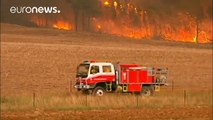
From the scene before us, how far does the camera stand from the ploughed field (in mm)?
39594

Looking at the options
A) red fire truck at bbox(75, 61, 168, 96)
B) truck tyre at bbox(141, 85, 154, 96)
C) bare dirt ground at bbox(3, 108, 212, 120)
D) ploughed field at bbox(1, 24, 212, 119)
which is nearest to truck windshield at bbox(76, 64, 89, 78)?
red fire truck at bbox(75, 61, 168, 96)

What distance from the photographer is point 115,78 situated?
32781mm

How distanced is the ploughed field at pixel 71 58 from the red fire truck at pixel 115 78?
1163 mm

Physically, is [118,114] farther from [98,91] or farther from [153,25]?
[153,25]

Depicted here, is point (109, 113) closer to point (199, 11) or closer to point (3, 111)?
point (3, 111)

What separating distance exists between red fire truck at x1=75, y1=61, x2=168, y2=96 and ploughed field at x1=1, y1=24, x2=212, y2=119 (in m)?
1.16

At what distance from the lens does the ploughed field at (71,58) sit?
130 ft

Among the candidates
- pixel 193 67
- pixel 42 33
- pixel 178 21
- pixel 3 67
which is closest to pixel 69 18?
pixel 3 67

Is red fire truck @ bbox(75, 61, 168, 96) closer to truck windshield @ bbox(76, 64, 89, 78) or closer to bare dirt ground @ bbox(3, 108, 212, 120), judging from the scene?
truck windshield @ bbox(76, 64, 89, 78)

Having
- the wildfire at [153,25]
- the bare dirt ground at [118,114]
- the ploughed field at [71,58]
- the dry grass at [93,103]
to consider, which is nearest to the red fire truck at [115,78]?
the ploughed field at [71,58]

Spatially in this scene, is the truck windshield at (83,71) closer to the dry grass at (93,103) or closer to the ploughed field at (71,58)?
the ploughed field at (71,58)

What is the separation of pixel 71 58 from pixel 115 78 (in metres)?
15.4

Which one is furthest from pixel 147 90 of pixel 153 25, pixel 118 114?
pixel 118 114

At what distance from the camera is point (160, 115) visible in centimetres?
2220
